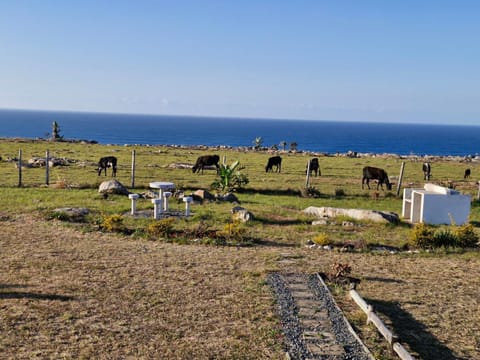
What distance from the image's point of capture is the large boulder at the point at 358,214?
1898 centimetres

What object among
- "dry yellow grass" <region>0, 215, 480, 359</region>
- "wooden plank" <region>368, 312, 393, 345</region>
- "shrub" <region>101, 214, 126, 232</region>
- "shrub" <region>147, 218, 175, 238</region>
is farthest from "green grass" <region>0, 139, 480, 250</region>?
"wooden plank" <region>368, 312, 393, 345</region>

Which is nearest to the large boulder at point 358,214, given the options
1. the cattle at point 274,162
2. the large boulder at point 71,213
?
the large boulder at point 71,213

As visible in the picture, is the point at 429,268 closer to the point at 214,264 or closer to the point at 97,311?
the point at 214,264

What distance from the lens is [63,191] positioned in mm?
24375

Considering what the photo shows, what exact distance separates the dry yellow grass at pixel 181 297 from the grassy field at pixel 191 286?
0.03 m

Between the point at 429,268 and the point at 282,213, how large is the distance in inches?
291

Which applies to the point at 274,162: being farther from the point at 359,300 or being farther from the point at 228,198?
the point at 359,300

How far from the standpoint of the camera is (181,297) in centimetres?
1034

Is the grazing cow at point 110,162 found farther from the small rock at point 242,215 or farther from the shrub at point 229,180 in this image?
the small rock at point 242,215

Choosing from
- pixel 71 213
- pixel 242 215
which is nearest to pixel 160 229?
pixel 242 215

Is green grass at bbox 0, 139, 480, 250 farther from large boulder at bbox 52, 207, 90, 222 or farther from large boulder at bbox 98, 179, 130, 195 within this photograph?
large boulder at bbox 98, 179, 130, 195

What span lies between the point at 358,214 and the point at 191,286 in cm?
988

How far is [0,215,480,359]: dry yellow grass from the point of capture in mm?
8141

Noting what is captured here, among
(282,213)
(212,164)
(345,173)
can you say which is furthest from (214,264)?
(345,173)
